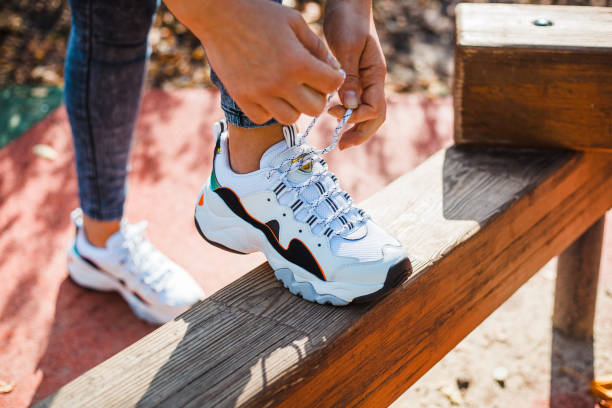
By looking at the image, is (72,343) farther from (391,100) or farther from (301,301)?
(391,100)

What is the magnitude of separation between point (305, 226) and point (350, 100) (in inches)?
10.3

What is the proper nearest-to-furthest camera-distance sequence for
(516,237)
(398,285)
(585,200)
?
(398,285) < (516,237) < (585,200)

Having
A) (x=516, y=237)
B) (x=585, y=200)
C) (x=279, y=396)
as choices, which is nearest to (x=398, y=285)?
(x=279, y=396)

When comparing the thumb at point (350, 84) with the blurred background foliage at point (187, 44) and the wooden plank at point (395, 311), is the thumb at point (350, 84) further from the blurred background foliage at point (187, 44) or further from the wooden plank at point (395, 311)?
the blurred background foliage at point (187, 44)

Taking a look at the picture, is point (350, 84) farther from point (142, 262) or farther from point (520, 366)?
point (520, 366)

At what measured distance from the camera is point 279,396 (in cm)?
96

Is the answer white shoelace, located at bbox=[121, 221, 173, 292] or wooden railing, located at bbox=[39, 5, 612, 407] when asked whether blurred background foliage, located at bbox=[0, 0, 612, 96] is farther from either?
wooden railing, located at bbox=[39, 5, 612, 407]

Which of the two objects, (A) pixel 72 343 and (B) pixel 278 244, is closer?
(B) pixel 278 244

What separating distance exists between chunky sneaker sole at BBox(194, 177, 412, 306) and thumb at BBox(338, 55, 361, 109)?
9.9 inches

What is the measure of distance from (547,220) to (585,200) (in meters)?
0.20

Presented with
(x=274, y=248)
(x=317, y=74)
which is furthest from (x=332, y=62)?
(x=274, y=248)

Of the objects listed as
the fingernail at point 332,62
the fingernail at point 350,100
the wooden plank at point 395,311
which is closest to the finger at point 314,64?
the fingernail at point 332,62

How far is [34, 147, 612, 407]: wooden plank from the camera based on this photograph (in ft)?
3.17

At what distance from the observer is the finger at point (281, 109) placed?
90cm
